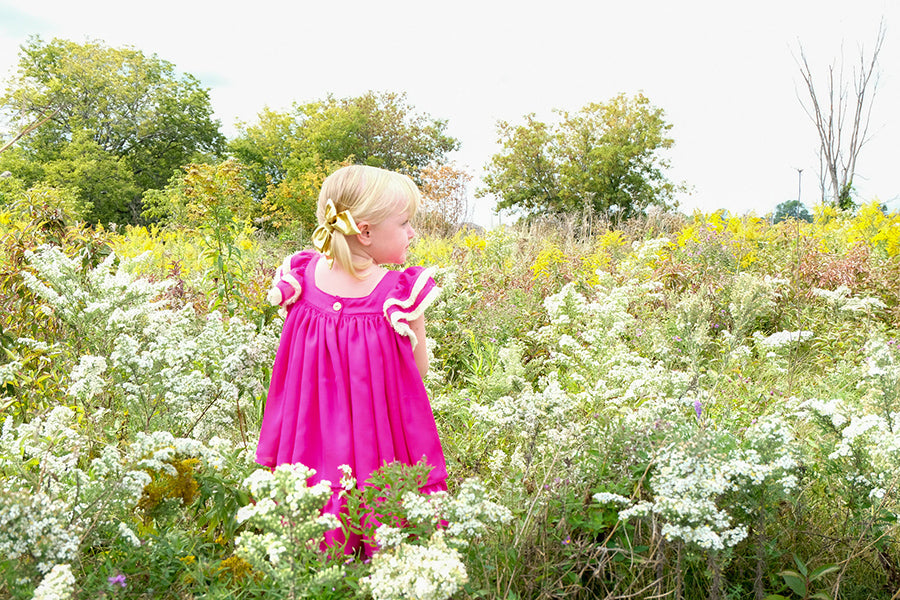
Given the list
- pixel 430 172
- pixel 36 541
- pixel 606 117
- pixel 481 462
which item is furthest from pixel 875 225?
pixel 606 117

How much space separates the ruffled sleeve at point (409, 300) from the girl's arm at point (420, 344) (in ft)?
0.10

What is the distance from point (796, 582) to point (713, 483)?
65 cm

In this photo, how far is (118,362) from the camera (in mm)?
2191

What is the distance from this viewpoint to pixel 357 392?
88.2 inches

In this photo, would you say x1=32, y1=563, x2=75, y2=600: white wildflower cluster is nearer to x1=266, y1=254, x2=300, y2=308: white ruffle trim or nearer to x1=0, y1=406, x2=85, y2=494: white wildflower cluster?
x1=0, y1=406, x2=85, y2=494: white wildflower cluster

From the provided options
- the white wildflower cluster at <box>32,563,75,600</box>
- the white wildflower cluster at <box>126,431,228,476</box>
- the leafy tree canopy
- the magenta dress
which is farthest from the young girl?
the leafy tree canopy

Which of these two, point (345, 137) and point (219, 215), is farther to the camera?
point (345, 137)

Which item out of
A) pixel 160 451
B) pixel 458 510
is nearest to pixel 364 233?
pixel 160 451

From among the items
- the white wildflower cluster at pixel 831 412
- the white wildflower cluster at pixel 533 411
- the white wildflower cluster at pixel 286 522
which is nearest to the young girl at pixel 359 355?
the white wildflower cluster at pixel 533 411

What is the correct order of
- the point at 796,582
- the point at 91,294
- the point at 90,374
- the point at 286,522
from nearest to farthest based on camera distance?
the point at 286,522, the point at 796,582, the point at 90,374, the point at 91,294

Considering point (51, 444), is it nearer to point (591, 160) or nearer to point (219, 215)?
point (219, 215)

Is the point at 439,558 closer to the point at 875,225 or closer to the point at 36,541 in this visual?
the point at 36,541

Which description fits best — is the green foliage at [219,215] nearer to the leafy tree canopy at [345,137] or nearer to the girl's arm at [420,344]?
the girl's arm at [420,344]

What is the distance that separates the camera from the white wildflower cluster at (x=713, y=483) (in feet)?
4.83
